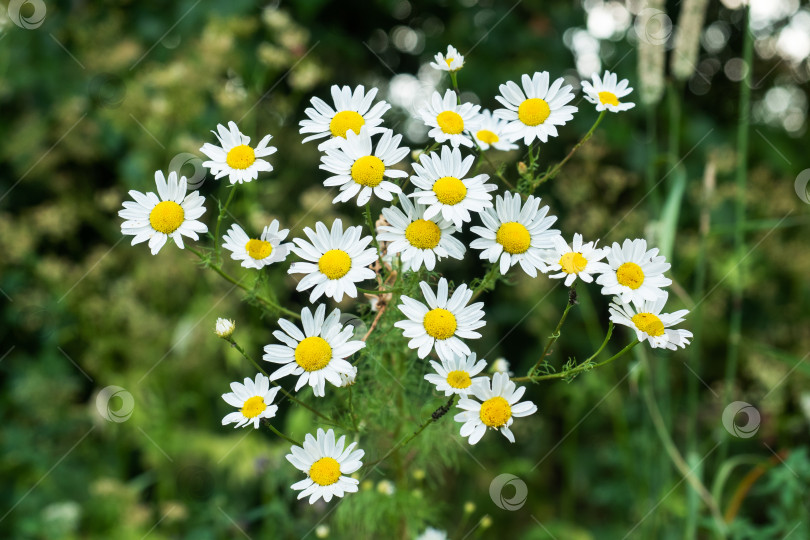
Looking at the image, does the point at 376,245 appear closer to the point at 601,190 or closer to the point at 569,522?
the point at 569,522

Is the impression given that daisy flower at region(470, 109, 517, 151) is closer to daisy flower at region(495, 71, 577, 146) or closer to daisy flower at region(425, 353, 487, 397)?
daisy flower at region(495, 71, 577, 146)

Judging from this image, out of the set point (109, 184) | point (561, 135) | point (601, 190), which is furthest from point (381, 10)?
point (109, 184)
